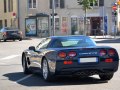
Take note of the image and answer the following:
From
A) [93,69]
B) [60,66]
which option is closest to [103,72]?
[93,69]

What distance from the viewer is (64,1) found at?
62.4 meters

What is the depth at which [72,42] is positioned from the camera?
45.5ft

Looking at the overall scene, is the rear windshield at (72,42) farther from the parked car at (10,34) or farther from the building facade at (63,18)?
the building facade at (63,18)

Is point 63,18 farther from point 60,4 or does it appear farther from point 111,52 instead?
point 111,52

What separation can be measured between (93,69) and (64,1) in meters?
50.0

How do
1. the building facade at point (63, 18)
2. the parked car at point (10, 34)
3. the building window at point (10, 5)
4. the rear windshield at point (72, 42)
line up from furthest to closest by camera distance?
the building window at point (10, 5) → the building facade at point (63, 18) → the parked car at point (10, 34) → the rear windshield at point (72, 42)

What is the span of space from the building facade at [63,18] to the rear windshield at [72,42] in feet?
158

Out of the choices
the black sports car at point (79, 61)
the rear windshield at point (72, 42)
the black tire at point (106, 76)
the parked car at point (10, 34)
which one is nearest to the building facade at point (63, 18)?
the parked car at point (10, 34)

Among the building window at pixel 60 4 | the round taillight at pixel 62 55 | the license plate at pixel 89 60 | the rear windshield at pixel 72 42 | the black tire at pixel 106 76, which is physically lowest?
the black tire at pixel 106 76

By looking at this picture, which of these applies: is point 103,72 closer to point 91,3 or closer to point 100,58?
point 100,58

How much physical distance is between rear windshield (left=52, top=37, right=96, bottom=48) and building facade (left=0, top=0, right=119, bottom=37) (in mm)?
48054

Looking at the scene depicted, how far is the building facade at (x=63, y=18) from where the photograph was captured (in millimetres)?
62281

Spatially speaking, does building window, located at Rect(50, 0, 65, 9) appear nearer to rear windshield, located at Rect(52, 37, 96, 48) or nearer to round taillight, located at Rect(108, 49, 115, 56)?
rear windshield, located at Rect(52, 37, 96, 48)

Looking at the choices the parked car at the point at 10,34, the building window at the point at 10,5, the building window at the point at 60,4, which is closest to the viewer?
the parked car at the point at 10,34
